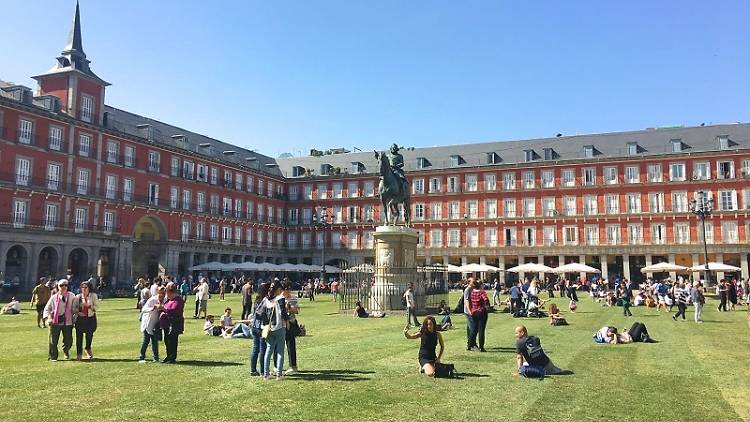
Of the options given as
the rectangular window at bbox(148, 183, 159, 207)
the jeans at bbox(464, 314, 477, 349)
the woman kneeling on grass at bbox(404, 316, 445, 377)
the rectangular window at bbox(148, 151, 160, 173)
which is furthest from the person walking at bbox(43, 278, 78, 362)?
the rectangular window at bbox(148, 151, 160, 173)

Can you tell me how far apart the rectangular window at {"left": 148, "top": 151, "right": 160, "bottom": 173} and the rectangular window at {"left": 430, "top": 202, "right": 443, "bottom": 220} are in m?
28.3

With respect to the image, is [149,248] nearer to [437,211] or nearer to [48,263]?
[48,263]

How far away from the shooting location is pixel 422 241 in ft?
212

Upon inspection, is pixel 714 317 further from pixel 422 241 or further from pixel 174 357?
pixel 422 241

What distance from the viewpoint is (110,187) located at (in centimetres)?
4744

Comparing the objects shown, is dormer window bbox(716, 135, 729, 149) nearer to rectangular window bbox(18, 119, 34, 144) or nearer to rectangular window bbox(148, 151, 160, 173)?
rectangular window bbox(148, 151, 160, 173)

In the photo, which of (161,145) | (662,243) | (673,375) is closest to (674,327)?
(673,375)

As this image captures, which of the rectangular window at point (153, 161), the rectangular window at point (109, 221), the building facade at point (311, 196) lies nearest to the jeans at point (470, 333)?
the building facade at point (311, 196)

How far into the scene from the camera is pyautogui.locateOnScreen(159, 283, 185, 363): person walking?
11008 mm

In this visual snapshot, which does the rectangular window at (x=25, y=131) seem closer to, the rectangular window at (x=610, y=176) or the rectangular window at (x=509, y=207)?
the rectangular window at (x=509, y=207)

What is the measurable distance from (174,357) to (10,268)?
3796 cm

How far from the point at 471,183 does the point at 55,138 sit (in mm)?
38842

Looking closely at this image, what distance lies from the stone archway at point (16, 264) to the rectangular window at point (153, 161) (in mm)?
12562

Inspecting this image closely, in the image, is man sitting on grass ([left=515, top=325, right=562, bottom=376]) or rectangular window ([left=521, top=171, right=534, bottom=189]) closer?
man sitting on grass ([left=515, top=325, right=562, bottom=376])
